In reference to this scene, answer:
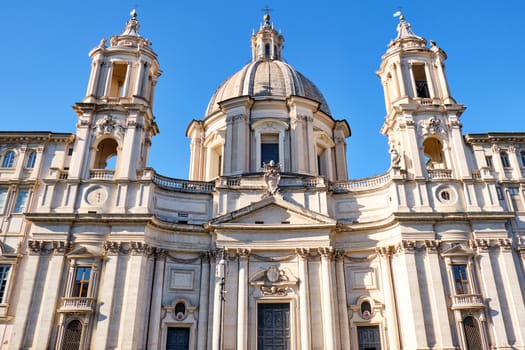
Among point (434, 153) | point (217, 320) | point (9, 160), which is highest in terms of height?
point (434, 153)

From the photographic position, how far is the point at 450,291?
25.1 m

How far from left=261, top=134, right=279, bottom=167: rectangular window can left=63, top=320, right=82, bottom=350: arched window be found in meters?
17.3

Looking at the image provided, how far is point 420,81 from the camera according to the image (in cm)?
3472

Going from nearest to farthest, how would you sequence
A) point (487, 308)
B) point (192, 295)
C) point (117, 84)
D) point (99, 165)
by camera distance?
point (487, 308), point (192, 295), point (99, 165), point (117, 84)

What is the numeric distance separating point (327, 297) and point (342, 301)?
1375 mm

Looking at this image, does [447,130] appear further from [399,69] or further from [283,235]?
[283,235]

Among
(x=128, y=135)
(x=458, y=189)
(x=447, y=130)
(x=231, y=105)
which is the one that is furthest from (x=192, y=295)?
(x=447, y=130)

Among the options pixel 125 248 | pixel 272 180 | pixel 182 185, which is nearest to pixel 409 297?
pixel 272 180

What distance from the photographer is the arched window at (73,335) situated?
23703mm

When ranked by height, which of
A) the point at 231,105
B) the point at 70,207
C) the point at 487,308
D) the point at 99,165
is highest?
the point at 231,105

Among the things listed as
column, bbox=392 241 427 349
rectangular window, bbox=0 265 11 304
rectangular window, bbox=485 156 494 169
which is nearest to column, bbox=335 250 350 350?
column, bbox=392 241 427 349

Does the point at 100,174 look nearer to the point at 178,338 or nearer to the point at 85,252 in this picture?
the point at 85,252

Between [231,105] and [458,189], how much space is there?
1751cm

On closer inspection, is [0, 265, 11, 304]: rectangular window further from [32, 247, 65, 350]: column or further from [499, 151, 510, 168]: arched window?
[499, 151, 510, 168]: arched window
